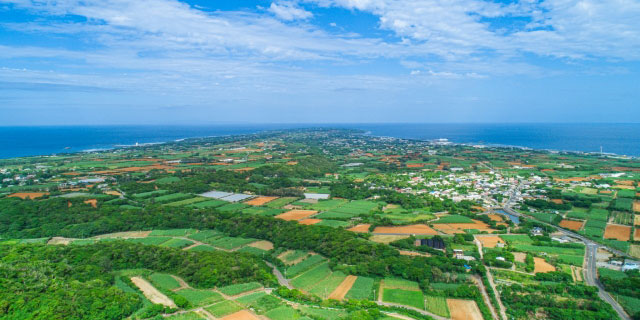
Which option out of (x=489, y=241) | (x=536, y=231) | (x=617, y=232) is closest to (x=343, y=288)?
(x=489, y=241)

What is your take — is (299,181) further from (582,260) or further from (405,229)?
(582,260)

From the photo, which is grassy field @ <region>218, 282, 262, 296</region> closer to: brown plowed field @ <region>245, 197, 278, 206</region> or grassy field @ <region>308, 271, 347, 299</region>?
grassy field @ <region>308, 271, 347, 299</region>

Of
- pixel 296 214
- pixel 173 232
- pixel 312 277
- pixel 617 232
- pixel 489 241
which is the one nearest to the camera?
pixel 312 277

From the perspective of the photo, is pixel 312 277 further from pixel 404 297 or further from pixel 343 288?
pixel 404 297

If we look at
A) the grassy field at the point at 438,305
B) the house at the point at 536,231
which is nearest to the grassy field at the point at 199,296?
Result: the grassy field at the point at 438,305

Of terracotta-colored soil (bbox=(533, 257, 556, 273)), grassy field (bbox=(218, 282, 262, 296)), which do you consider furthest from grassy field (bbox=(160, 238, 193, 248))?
terracotta-colored soil (bbox=(533, 257, 556, 273))
